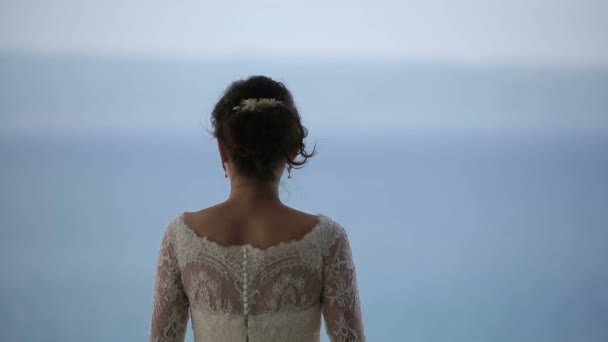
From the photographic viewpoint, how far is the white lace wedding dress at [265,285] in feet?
4.31

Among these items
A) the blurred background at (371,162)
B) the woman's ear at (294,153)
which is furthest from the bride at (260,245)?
the blurred background at (371,162)

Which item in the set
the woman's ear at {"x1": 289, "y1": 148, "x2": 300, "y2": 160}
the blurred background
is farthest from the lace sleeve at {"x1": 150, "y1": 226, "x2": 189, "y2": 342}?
the blurred background

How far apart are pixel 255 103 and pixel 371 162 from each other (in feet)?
10.3

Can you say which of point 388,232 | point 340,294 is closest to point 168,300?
point 340,294

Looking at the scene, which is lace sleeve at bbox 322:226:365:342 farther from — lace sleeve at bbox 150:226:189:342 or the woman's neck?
lace sleeve at bbox 150:226:189:342

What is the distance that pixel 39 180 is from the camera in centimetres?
407

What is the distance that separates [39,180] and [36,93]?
0.51 m

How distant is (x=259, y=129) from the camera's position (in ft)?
4.20

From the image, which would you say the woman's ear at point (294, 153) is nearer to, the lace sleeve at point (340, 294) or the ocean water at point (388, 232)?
the lace sleeve at point (340, 294)

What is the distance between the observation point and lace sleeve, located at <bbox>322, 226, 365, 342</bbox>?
4.37 ft

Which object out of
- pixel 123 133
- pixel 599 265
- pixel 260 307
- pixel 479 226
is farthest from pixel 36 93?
pixel 599 265

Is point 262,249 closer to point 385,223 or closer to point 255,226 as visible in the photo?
point 255,226

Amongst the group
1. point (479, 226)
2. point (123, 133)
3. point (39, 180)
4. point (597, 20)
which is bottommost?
point (479, 226)

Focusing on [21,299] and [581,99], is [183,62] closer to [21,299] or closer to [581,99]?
[21,299]
